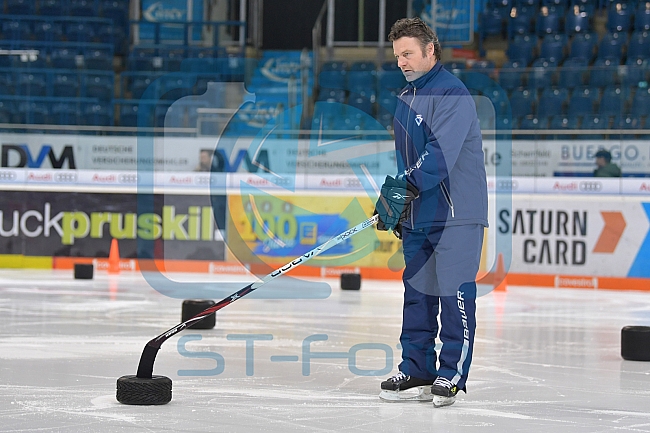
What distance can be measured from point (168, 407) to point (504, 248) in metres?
8.78

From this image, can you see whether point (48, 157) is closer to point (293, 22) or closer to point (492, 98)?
point (492, 98)

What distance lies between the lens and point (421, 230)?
14.0 feet

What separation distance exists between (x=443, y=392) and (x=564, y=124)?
9088 mm

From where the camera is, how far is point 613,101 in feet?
41.0

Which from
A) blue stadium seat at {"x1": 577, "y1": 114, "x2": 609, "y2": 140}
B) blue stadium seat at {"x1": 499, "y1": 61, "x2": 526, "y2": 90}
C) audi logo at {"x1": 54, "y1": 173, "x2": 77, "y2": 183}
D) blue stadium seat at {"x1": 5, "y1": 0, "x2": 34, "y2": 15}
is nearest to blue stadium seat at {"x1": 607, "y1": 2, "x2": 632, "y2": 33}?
blue stadium seat at {"x1": 499, "y1": 61, "x2": 526, "y2": 90}

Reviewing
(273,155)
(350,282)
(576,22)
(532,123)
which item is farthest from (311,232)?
(576,22)

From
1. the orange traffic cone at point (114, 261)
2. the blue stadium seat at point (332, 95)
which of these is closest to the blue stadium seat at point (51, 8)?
the blue stadium seat at point (332, 95)

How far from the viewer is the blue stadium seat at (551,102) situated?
13.2 metres

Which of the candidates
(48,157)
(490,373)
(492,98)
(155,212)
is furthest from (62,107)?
(490,373)

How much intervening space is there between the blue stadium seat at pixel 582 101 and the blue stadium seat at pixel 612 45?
Result: 2.45 m

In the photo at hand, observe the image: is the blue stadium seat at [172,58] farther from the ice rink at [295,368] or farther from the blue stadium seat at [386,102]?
the ice rink at [295,368]

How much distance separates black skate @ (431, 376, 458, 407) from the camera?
4.07 meters

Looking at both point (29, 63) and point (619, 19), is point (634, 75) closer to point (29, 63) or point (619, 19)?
point (619, 19)

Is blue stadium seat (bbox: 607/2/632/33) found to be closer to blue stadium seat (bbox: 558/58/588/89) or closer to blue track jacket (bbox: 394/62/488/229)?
blue stadium seat (bbox: 558/58/588/89)
